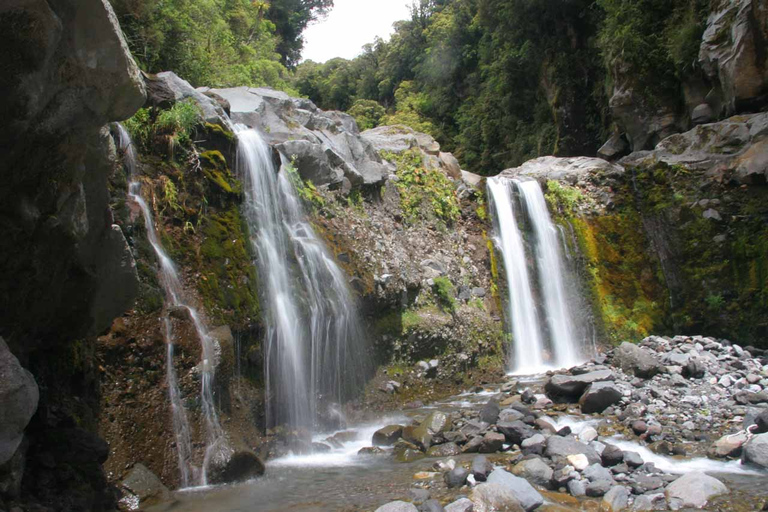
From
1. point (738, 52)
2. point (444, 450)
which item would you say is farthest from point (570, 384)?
point (738, 52)

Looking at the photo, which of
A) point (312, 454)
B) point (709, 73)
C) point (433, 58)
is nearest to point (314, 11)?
point (433, 58)

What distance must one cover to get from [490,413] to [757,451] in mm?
2790

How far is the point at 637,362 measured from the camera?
326 inches

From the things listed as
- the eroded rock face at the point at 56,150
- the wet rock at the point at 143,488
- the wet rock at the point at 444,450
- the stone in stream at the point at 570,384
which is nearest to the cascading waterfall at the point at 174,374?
the wet rock at the point at 143,488

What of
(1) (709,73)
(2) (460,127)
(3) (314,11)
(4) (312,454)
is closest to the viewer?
(4) (312,454)

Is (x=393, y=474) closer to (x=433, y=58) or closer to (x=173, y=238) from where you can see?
(x=173, y=238)

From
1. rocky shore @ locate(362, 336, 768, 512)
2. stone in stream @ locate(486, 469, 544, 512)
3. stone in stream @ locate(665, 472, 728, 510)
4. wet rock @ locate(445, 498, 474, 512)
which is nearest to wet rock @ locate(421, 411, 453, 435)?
rocky shore @ locate(362, 336, 768, 512)

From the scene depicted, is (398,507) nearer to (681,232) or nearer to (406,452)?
(406,452)

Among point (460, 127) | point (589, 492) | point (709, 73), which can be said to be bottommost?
point (589, 492)

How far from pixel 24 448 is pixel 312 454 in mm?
3318

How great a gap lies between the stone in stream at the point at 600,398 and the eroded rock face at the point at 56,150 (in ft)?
19.8

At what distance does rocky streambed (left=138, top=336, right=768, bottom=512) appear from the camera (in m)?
4.49

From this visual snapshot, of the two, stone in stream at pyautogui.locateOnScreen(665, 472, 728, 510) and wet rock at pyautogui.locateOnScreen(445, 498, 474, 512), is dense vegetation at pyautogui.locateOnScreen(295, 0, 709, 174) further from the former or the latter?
wet rock at pyautogui.locateOnScreen(445, 498, 474, 512)

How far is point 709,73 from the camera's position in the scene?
12.8m
